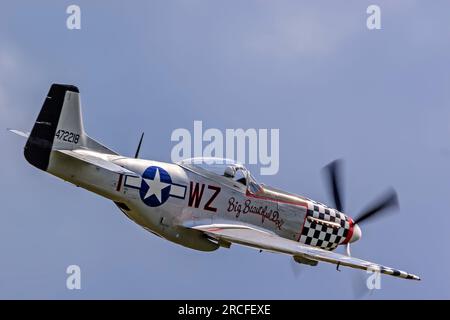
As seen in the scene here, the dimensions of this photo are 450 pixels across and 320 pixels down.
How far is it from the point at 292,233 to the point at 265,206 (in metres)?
0.84

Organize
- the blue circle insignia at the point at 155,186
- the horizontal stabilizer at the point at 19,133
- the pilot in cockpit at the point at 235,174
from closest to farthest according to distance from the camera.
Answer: the blue circle insignia at the point at 155,186
the horizontal stabilizer at the point at 19,133
the pilot in cockpit at the point at 235,174

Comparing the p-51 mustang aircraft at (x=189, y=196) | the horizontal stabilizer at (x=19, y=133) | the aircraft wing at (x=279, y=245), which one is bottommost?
the aircraft wing at (x=279, y=245)

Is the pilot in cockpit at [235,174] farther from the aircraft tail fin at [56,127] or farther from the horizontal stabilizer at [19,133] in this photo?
the horizontal stabilizer at [19,133]

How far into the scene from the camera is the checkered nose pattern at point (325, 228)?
25.9 m

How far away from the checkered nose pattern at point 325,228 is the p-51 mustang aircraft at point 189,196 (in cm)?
2

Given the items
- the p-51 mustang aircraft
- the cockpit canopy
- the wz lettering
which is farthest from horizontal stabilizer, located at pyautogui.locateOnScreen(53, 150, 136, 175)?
the cockpit canopy

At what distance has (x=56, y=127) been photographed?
22.9m

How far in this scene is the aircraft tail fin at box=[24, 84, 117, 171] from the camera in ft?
74.6

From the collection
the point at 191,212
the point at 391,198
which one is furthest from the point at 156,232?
the point at 391,198

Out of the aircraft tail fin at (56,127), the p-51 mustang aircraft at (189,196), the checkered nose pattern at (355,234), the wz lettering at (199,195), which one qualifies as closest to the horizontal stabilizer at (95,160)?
the p-51 mustang aircraft at (189,196)

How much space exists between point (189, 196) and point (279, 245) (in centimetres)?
195

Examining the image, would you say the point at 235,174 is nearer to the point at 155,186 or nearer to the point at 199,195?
the point at 199,195

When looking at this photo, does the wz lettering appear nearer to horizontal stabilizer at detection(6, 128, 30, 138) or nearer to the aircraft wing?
the aircraft wing

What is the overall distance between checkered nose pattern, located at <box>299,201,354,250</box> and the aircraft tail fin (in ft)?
16.4
